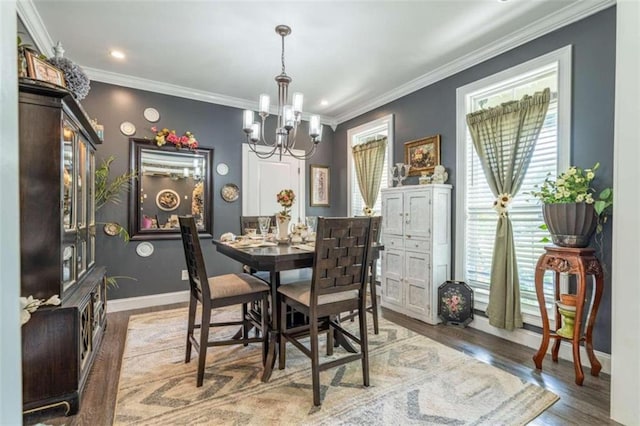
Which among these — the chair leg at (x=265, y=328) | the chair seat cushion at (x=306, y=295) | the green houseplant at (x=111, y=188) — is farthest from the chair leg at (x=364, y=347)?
the green houseplant at (x=111, y=188)

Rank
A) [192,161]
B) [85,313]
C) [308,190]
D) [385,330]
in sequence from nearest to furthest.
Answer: [85,313] < [385,330] < [192,161] < [308,190]

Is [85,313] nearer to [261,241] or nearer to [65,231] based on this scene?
[65,231]

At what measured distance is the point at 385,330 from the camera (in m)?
3.10

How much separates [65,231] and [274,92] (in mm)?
3021

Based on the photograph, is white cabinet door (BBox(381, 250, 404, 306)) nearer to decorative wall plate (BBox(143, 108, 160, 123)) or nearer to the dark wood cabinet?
the dark wood cabinet

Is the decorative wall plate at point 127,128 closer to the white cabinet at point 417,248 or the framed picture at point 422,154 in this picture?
the white cabinet at point 417,248

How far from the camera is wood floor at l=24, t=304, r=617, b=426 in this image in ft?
5.90

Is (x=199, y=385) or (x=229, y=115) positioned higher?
(x=229, y=115)

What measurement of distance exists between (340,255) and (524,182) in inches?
79.7

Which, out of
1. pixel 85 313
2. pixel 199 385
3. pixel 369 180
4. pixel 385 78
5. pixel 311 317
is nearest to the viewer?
pixel 311 317

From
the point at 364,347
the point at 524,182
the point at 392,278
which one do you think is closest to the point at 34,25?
the point at 364,347

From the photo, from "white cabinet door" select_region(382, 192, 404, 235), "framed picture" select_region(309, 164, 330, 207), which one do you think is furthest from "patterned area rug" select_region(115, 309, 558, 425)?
"framed picture" select_region(309, 164, 330, 207)

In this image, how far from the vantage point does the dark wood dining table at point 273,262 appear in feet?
6.61

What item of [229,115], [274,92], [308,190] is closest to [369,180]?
[308,190]
